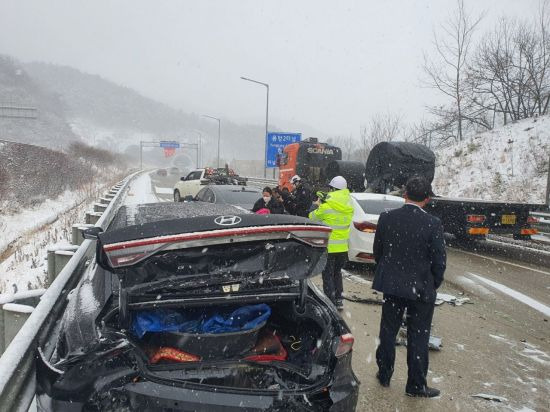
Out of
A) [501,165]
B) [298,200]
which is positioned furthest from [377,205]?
[501,165]

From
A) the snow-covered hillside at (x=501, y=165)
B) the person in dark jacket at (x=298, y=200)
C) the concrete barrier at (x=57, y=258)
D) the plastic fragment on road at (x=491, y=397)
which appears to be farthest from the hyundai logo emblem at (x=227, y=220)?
the snow-covered hillside at (x=501, y=165)

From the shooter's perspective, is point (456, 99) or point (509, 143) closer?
point (509, 143)

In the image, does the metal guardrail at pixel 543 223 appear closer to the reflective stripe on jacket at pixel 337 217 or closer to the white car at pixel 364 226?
the white car at pixel 364 226

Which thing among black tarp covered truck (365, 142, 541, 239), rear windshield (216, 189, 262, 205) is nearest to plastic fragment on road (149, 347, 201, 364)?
rear windshield (216, 189, 262, 205)

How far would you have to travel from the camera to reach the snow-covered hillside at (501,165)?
20594 mm

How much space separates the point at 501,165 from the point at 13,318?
2349cm

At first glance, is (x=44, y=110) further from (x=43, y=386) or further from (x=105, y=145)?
(x=43, y=386)

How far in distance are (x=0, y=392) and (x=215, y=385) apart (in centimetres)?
A: 107

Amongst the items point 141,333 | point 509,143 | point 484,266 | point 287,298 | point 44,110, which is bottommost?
point 484,266

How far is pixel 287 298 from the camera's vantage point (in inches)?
Result: 121

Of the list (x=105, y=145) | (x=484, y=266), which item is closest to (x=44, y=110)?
(x=105, y=145)

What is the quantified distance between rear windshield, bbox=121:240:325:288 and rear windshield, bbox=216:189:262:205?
23.4 ft

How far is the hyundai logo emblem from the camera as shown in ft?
8.82

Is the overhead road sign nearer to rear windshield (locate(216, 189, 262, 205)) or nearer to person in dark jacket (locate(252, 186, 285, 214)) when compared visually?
rear windshield (locate(216, 189, 262, 205))
